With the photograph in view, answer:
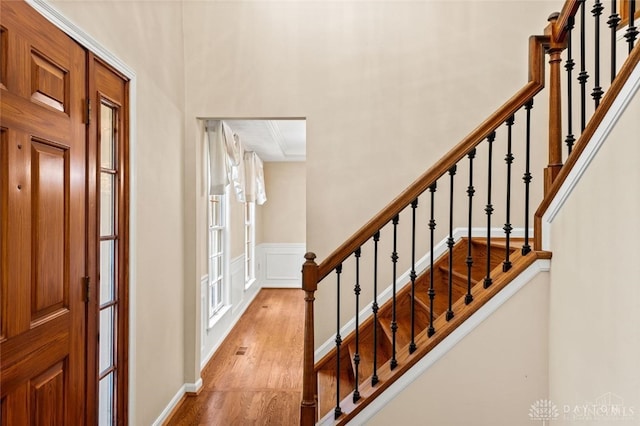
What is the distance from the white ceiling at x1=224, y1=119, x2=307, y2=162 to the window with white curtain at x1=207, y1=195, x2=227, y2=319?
86cm

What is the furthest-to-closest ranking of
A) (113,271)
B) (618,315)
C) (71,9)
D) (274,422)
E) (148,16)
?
(274,422) < (148,16) < (113,271) < (71,9) < (618,315)

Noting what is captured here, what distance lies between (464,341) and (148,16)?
2604mm

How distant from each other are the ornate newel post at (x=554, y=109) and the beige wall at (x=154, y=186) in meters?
2.20

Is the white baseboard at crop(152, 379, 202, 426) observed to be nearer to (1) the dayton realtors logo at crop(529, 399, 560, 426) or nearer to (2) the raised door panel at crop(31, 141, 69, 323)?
(2) the raised door panel at crop(31, 141, 69, 323)

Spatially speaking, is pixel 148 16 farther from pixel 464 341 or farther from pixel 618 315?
pixel 618 315

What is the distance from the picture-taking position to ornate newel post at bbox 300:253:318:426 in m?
1.91

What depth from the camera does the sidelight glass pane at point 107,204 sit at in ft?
6.40

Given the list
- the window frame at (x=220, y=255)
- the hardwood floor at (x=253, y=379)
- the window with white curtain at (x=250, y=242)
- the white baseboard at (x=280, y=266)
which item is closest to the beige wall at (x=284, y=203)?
the white baseboard at (x=280, y=266)

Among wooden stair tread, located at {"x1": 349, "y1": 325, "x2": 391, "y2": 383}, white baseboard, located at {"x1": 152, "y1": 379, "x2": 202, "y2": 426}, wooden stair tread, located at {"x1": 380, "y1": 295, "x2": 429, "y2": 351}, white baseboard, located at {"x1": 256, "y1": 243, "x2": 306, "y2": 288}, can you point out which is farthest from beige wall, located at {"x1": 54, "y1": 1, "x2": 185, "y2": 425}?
white baseboard, located at {"x1": 256, "y1": 243, "x2": 306, "y2": 288}

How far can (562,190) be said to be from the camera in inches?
68.1

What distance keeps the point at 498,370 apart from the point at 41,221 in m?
2.07

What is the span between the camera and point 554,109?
6.18 feet

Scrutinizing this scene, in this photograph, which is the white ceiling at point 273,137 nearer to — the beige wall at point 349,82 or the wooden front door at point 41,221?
the beige wall at point 349,82

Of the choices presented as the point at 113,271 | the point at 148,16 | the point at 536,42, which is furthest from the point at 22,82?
the point at 536,42
